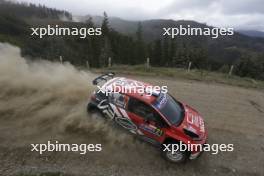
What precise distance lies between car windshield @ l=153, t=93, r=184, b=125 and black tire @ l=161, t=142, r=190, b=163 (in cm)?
82

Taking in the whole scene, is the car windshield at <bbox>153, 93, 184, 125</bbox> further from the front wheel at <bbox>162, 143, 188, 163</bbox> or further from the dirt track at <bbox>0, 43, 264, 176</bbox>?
the dirt track at <bbox>0, 43, 264, 176</bbox>

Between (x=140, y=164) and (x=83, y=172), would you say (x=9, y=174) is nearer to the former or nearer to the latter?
(x=83, y=172)

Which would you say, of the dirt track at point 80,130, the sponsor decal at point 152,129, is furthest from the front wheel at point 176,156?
the sponsor decal at point 152,129

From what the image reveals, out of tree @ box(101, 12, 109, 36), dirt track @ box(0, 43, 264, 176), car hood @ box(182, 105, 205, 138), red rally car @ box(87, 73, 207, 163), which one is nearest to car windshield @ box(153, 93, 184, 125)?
red rally car @ box(87, 73, 207, 163)

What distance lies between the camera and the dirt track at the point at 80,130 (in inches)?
262

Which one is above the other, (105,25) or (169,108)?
(105,25)

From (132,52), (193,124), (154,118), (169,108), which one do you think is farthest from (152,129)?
(132,52)

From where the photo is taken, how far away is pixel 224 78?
15445mm

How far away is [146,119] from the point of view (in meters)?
6.78

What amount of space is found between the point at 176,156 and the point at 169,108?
1.36m

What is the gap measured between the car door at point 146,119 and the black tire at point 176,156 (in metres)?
0.43

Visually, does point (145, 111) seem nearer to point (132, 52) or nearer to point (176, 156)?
point (176, 156)

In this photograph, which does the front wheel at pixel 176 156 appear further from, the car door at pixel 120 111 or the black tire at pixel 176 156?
the car door at pixel 120 111

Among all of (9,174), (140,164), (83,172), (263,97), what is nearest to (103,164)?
(83,172)
